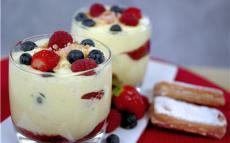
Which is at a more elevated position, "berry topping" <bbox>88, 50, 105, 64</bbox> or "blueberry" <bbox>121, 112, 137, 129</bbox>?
"berry topping" <bbox>88, 50, 105, 64</bbox>

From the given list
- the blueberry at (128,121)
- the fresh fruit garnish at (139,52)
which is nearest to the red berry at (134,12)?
the fresh fruit garnish at (139,52)

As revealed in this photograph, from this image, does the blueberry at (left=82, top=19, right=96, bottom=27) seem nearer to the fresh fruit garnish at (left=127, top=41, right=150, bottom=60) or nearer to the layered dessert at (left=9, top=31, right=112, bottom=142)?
the fresh fruit garnish at (left=127, top=41, right=150, bottom=60)

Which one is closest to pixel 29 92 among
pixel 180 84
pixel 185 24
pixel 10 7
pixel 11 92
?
pixel 11 92

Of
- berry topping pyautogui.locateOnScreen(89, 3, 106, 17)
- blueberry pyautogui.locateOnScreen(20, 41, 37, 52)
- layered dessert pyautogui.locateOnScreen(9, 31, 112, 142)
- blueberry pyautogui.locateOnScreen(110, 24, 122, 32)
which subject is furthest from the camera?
berry topping pyautogui.locateOnScreen(89, 3, 106, 17)

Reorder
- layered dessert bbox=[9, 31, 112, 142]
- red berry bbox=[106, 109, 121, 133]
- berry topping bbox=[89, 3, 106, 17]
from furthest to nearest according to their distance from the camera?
berry topping bbox=[89, 3, 106, 17] → red berry bbox=[106, 109, 121, 133] → layered dessert bbox=[9, 31, 112, 142]

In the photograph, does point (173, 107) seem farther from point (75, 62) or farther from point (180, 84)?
point (75, 62)

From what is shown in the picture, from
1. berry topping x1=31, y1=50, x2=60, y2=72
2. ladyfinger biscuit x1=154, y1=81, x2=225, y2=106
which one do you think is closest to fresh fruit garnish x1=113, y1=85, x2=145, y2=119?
ladyfinger biscuit x1=154, y1=81, x2=225, y2=106

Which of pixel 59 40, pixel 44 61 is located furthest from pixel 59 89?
pixel 59 40
